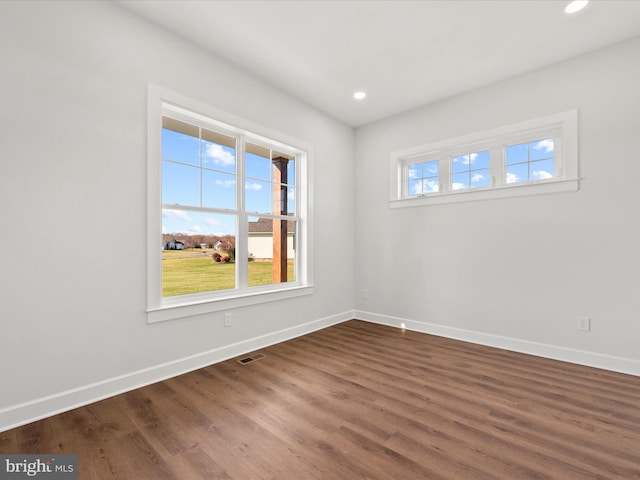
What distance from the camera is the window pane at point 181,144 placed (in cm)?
281

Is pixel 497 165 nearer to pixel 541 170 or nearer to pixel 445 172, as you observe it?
pixel 541 170

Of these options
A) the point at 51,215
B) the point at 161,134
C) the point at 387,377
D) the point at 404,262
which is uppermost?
the point at 161,134

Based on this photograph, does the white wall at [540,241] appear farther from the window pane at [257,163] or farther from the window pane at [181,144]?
the window pane at [181,144]

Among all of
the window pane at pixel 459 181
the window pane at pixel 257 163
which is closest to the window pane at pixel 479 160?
the window pane at pixel 459 181

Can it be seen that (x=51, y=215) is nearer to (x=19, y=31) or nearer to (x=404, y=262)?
(x=19, y=31)

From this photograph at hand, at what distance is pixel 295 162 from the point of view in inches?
160

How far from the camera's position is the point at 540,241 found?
10.3 feet

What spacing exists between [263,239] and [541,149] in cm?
339

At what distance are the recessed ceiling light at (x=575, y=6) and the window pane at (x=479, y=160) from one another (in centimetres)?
146

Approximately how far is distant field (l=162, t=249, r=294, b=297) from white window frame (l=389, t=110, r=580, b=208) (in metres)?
2.49

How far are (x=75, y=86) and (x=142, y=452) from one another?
8.24 ft

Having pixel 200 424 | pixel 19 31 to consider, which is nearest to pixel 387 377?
pixel 200 424

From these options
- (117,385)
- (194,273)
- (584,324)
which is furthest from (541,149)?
(117,385)

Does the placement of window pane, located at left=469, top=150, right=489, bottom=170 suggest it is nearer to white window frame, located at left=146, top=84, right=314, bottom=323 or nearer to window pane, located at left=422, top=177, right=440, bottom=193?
window pane, located at left=422, top=177, right=440, bottom=193
